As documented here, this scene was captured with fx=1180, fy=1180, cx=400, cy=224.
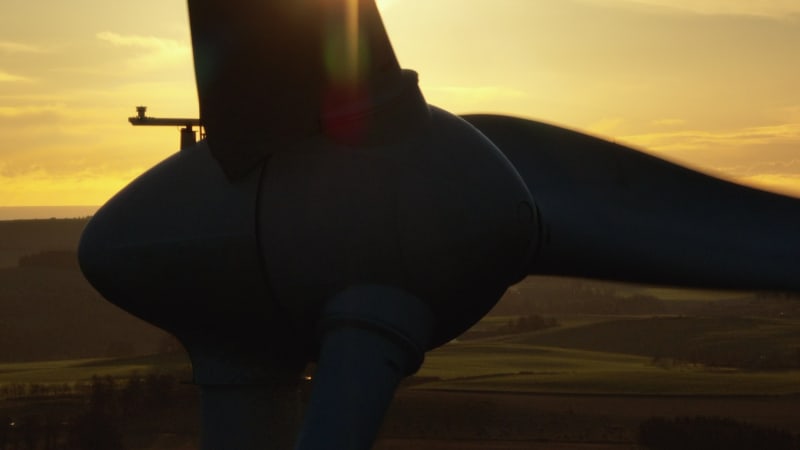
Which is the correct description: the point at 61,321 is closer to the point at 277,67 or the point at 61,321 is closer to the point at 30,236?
the point at 30,236

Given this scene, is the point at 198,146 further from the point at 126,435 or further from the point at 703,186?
the point at 126,435

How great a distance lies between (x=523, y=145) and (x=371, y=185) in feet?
7.63

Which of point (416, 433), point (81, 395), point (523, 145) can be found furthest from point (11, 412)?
point (523, 145)

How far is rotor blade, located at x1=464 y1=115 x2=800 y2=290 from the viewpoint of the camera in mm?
6832

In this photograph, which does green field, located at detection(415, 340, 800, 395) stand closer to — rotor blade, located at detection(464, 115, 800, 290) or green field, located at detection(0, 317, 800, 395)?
green field, located at detection(0, 317, 800, 395)

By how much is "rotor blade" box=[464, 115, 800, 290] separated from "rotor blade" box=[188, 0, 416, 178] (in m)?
1.91

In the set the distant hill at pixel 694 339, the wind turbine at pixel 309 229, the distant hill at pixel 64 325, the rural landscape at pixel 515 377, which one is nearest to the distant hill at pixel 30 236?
the rural landscape at pixel 515 377

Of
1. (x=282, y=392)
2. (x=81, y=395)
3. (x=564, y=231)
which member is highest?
(x=564, y=231)

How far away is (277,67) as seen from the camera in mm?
5070

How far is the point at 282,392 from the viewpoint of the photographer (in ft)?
19.3

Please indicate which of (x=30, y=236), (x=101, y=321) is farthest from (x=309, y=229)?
(x=30, y=236)

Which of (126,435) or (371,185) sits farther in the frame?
(126,435)

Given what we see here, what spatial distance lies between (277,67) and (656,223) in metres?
2.89

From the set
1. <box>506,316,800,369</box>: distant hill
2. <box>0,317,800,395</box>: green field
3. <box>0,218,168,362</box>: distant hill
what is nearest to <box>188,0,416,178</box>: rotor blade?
<box>0,317,800,395</box>: green field
